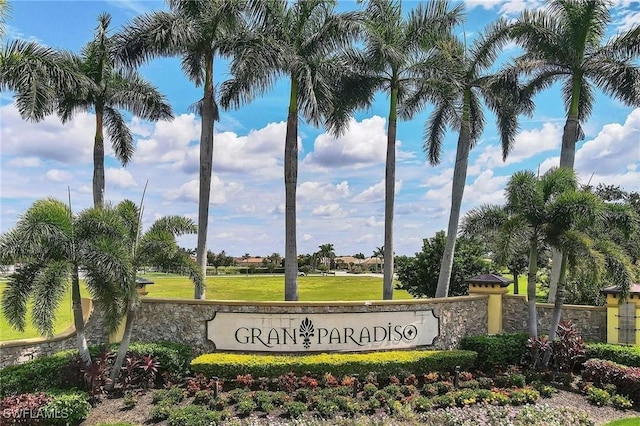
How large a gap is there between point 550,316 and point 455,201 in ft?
16.8

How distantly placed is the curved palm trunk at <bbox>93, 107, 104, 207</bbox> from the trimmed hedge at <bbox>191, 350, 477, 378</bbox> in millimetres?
9149

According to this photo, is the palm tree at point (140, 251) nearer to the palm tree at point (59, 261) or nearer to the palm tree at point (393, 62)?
the palm tree at point (59, 261)

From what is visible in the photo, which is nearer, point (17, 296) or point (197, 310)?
point (17, 296)

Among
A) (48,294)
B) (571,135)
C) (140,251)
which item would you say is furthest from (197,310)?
(571,135)

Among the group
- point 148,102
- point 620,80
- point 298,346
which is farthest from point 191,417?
point 620,80

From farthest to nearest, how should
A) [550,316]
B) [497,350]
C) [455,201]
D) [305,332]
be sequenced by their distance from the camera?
[455,201] → [550,316] → [497,350] → [305,332]

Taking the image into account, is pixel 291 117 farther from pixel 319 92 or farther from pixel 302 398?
pixel 302 398

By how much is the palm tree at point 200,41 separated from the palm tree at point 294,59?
97 cm

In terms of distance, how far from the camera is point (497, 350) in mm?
13906

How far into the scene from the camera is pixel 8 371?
447 inches

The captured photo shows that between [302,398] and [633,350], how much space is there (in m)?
9.51

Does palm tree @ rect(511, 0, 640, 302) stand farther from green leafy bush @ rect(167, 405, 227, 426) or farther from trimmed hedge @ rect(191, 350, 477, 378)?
green leafy bush @ rect(167, 405, 227, 426)

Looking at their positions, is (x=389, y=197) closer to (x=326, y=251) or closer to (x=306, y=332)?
(x=306, y=332)

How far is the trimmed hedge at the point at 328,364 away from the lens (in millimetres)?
12141
